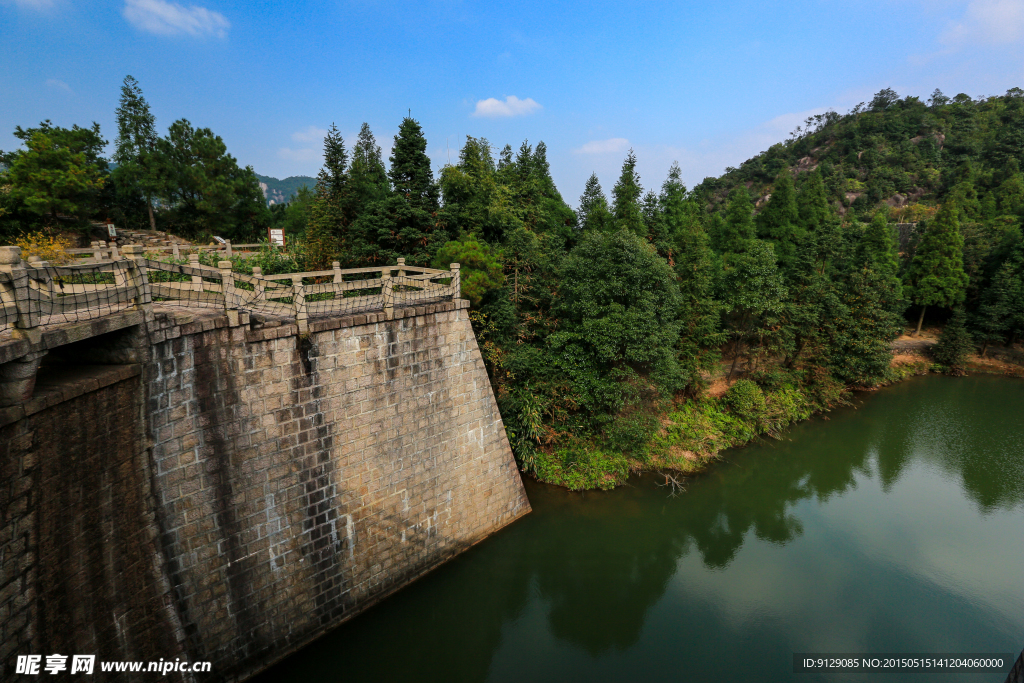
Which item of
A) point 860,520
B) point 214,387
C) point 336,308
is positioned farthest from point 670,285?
point 214,387

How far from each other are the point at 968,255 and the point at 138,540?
36.9 metres

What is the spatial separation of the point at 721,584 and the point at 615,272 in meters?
8.26

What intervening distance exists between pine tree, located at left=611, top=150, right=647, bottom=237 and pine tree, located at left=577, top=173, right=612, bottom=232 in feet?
1.96

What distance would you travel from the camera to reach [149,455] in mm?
5754

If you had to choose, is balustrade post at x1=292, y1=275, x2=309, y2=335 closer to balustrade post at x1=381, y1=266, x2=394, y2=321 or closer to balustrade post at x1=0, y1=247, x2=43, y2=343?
balustrade post at x1=381, y1=266, x2=394, y2=321

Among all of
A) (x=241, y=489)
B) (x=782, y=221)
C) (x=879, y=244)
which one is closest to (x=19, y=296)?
(x=241, y=489)

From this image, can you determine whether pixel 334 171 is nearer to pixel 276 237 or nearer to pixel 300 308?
pixel 276 237

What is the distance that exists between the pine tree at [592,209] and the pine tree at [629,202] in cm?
60

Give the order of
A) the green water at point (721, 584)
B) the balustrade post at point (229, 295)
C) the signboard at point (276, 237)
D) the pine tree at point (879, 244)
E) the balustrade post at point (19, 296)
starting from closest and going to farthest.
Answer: the balustrade post at point (19, 296) < the balustrade post at point (229, 295) < the green water at point (721, 584) < the signboard at point (276, 237) < the pine tree at point (879, 244)

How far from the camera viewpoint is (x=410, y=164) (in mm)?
16406

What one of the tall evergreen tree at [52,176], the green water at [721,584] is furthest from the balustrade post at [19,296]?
the tall evergreen tree at [52,176]

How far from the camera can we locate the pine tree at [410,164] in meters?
16.5

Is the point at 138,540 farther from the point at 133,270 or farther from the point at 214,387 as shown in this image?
the point at 133,270
